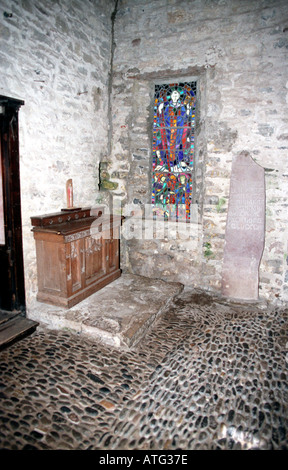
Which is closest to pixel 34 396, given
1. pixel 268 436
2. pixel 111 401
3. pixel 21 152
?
pixel 111 401

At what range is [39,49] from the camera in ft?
12.3

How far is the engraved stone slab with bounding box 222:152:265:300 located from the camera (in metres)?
4.45

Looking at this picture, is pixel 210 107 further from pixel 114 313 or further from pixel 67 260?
pixel 114 313

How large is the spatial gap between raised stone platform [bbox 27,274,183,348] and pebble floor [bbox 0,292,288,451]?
120 mm

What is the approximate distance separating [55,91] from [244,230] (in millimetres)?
3413

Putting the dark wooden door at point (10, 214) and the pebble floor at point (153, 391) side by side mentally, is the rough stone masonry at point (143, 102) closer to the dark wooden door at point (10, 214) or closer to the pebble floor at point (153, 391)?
the dark wooden door at point (10, 214)

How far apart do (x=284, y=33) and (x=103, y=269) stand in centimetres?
422

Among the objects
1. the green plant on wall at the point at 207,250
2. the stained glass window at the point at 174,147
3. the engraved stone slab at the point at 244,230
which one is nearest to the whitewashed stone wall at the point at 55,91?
the stained glass window at the point at 174,147

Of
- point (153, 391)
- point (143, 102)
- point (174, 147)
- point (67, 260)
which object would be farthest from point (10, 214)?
point (143, 102)

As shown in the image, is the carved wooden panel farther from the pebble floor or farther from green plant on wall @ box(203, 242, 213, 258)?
green plant on wall @ box(203, 242, 213, 258)

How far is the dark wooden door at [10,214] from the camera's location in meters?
3.37

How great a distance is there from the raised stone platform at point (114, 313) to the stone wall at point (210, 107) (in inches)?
39.6

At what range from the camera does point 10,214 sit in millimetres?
3512

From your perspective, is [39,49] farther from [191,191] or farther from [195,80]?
[191,191]
